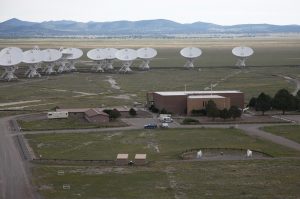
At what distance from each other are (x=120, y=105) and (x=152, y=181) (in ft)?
119

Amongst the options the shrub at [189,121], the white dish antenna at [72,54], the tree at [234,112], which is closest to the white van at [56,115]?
the shrub at [189,121]

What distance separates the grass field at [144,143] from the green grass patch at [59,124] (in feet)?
12.6

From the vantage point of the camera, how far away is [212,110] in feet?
184

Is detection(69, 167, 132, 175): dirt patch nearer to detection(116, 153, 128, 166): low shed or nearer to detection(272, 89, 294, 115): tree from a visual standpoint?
detection(116, 153, 128, 166): low shed

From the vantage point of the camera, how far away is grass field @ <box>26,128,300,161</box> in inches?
1594

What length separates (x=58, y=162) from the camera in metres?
37.6

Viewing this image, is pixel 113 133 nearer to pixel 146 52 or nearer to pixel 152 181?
pixel 152 181

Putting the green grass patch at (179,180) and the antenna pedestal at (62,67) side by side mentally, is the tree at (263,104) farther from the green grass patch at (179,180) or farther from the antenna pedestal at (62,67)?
the antenna pedestal at (62,67)

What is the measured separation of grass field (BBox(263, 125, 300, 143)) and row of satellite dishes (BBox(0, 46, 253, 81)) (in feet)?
192

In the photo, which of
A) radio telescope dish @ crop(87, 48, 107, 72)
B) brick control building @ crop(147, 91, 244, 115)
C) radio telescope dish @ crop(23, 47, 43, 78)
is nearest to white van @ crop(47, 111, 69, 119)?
brick control building @ crop(147, 91, 244, 115)

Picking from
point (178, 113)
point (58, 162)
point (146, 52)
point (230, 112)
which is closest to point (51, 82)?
point (146, 52)

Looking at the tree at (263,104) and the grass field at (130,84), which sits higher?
the tree at (263,104)

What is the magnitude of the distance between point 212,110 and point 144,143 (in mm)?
13668

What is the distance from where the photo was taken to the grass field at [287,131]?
46959mm
